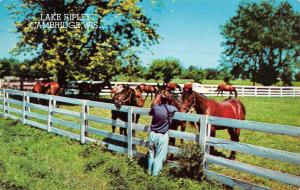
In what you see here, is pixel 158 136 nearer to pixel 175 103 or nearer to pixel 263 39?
pixel 175 103

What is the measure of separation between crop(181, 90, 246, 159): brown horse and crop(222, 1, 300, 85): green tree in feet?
194

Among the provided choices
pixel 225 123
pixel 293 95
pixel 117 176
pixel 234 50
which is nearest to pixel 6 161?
pixel 117 176

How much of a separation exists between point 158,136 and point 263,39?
6313 centimetres

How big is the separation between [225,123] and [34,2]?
82.1ft

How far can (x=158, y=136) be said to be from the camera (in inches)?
297

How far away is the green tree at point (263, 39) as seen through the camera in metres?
66.8

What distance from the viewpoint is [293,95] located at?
157 feet

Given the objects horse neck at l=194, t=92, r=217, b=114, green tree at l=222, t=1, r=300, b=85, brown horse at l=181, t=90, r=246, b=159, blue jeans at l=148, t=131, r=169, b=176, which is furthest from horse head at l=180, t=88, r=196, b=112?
green tree at l=222, t=1, r=300, b=85

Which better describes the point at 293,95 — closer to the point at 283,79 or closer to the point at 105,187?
the point at 283,79

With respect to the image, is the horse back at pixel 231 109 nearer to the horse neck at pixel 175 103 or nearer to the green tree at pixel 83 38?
the horse neck at pixel 175 103

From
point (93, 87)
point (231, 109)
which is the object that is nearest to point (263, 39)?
point (93, 87)

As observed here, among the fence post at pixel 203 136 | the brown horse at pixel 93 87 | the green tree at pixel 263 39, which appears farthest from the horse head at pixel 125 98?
the green tree at pixel 263 39

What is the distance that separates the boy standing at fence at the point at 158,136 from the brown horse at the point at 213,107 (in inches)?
46.3

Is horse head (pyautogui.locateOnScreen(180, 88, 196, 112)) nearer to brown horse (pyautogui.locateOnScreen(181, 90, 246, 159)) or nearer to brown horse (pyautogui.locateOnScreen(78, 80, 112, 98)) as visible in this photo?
brown horse (pyautogui.locateOnScreen(181, 90, 246, 159))
